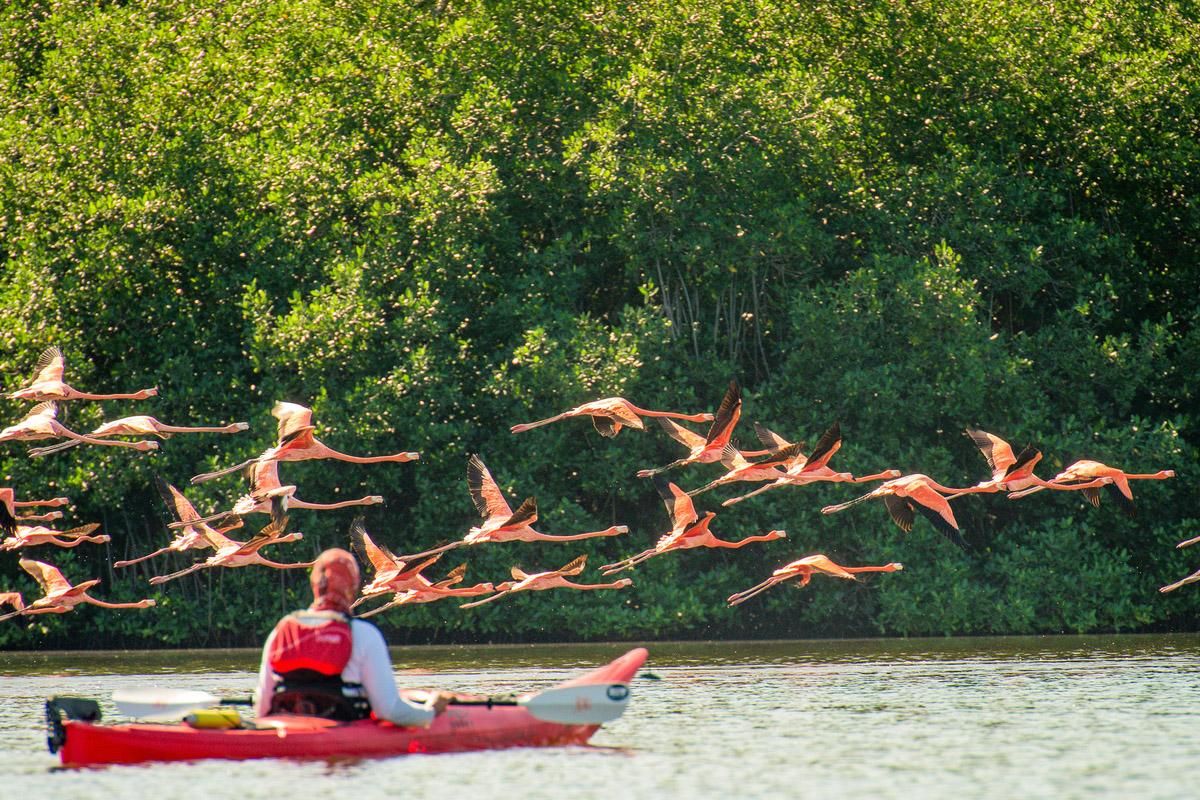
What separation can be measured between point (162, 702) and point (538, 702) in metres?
3.29

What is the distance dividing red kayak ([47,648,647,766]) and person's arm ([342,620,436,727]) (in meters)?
0.16

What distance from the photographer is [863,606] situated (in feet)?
118

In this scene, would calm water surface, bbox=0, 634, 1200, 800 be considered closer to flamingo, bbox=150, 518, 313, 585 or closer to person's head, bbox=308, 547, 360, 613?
person's head, bbox=308, 547, 360, 613

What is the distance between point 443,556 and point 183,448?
16.5 feet

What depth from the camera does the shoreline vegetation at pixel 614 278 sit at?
35344mm

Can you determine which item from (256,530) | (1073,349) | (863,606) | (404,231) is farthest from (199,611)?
(1073,349)

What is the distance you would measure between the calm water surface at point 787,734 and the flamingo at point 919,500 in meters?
1.96

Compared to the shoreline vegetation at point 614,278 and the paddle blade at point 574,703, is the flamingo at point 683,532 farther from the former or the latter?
the paddle blade at point 574,703

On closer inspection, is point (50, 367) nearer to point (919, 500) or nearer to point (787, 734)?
point (919, 500)

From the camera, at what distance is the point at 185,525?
1156 inches

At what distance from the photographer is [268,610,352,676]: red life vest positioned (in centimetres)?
1561

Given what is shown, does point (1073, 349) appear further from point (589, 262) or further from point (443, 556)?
point (443, 556)

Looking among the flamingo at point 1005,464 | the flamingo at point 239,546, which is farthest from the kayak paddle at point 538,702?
the flamingo at point 1005,464

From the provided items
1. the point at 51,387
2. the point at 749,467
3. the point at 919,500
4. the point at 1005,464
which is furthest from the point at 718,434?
the point at 51,387
